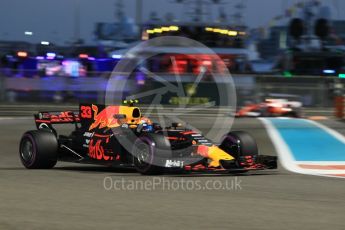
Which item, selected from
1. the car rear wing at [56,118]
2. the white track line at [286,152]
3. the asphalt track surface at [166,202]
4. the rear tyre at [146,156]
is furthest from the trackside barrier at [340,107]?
the rear tyre at [146,156]

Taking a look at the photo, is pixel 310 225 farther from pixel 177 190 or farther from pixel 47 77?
pixel 47 77

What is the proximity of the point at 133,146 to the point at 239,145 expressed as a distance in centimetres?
147

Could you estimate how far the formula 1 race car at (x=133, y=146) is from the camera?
9.28 meters

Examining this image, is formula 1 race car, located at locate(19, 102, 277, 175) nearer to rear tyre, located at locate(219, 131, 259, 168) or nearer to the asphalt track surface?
rear tyre, located at locate(219, 131, 259, 168)

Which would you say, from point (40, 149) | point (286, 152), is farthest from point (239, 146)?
point (286, 152)

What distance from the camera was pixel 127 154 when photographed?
9.70 metres

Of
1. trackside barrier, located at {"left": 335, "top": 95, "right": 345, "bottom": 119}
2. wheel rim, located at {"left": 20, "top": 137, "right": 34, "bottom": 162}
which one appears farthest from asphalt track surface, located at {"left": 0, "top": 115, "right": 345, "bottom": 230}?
trackside barrier, located at {"left": 335, "top": 95, "right": 345, "bottom": 119}

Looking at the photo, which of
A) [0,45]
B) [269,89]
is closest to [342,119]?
[269,89]

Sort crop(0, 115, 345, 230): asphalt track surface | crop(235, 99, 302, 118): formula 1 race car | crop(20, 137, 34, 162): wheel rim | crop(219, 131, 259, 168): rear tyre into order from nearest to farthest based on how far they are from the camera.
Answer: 1. crop(0, 115, 345, 230): asphalt track surface
2. crop(219, 131, 259, 168): rear tyre
3. crop(20, 137, 34, 162): wheel rim
4. crop(235, 99, 302, 118): formula 1 race car

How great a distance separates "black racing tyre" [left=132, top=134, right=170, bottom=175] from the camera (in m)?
9.09

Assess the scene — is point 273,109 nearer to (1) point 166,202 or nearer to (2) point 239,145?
(2) point 239,145

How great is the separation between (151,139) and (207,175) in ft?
3.29

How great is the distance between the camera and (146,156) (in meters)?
9.27

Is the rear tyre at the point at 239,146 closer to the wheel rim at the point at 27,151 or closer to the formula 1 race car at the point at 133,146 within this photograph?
the formula 1 race car at the point at 133,146
